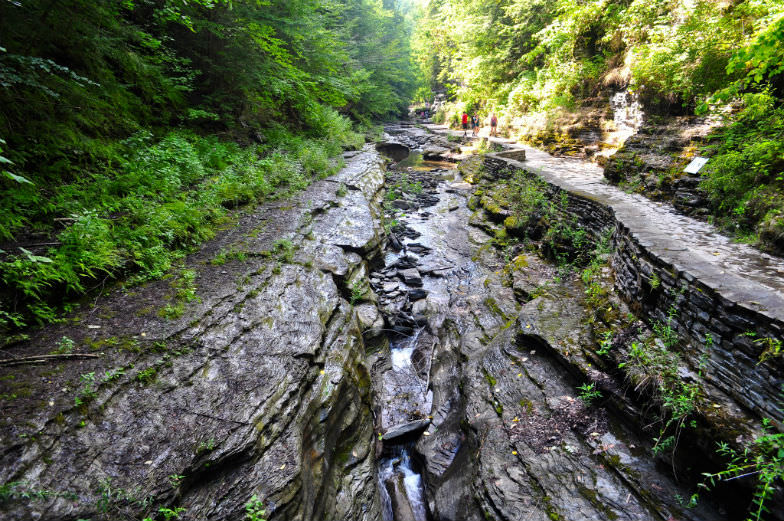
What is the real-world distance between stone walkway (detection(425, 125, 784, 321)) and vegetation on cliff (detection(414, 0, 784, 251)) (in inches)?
15.5

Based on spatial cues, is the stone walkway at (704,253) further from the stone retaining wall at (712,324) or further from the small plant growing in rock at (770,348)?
the small plant growing in rock at (770,348)

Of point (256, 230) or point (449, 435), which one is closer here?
point (449, 435)

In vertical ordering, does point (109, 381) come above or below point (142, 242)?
below

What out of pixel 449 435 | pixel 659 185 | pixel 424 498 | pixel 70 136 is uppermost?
pixel 70 136

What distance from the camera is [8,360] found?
8.89ft

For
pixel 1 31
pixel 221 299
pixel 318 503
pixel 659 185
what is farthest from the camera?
pixel 659 185

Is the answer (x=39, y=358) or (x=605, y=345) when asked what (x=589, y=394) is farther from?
(x=39, y=358)

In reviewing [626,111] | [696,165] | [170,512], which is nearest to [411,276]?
[696,165]

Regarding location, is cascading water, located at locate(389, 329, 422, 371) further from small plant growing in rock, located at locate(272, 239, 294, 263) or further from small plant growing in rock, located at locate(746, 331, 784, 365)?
small plant growing in rock, located at locate(746, 331, 784, 365)

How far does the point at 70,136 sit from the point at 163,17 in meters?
3.68

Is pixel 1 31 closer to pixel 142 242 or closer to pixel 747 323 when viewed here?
pixel 142 242

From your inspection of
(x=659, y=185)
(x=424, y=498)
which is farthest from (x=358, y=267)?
(x=659, y=185)

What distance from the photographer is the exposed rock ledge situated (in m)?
2.25

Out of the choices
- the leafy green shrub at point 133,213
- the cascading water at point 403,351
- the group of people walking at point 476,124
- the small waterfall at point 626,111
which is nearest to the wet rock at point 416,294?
the cascading water at point 403,351
